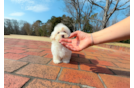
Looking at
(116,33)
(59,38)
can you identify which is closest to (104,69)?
(116,33)

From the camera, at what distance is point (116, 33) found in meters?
→ 0.95

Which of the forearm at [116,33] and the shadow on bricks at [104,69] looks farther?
the shadow on bricks at [104,69]

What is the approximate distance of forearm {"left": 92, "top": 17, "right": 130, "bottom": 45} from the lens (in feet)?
2.83

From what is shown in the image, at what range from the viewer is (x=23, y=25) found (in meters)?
19.2

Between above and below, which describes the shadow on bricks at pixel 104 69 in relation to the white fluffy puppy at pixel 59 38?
below

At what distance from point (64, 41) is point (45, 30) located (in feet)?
59.5

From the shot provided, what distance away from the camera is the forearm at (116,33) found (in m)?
0.86

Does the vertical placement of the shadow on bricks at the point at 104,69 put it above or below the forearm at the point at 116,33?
below

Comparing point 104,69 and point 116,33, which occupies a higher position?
point 116,33

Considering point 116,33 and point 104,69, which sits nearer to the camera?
point 116,33

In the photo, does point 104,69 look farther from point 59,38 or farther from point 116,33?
point 59,38

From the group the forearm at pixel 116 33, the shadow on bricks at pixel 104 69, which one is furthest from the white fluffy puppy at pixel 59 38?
the forearm at pixel 116 33

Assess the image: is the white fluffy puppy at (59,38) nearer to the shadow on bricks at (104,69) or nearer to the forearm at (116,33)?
the shadow on bricks at (104,69)
